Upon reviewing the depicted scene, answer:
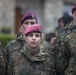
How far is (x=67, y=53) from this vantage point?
20.5 feet

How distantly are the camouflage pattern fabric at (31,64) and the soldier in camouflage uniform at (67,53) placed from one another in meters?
0.13

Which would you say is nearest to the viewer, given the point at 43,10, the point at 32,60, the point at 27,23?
the point at 32,60

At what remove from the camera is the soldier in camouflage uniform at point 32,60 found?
625cm

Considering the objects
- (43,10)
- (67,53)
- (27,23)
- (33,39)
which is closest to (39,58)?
(33,39)

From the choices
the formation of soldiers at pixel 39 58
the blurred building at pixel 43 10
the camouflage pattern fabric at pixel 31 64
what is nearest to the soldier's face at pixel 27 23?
the formation of soldiers at pixel 39 58

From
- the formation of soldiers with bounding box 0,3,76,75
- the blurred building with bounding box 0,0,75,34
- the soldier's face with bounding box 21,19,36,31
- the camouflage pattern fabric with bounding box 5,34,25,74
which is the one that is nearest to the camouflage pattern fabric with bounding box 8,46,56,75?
the formation of soldiers with bounding box 0,3,76,75

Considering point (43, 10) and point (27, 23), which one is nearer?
point (27, 23)

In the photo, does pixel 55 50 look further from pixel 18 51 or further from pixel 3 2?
pixel 3 2

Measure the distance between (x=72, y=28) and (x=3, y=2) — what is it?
14.3m

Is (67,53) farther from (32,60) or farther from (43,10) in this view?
(43,10)

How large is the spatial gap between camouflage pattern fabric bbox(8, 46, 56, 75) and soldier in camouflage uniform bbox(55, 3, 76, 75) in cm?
13

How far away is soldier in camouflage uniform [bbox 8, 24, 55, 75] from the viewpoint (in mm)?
6250

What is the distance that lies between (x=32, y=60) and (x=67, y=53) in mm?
480

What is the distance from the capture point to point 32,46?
625 centimetres
